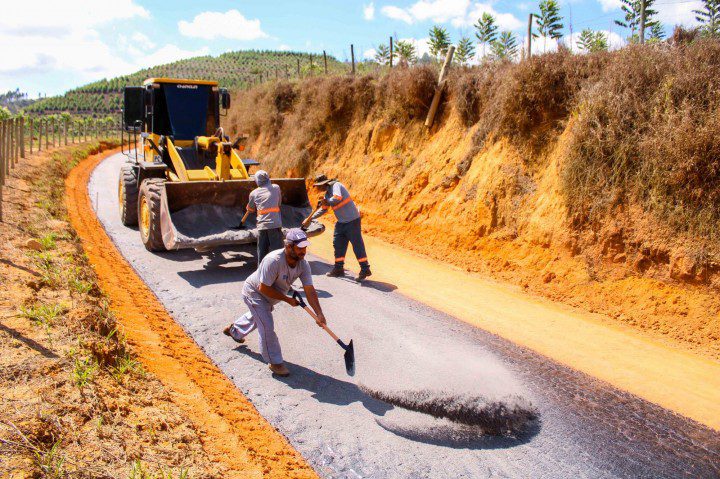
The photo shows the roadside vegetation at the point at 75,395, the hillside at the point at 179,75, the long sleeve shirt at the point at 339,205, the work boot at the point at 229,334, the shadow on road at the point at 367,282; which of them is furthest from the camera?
the hillside at the point at 179,75

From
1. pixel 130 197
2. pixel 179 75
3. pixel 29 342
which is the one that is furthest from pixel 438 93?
pixel 179 75

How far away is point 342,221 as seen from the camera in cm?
945

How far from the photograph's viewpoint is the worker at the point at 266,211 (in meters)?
8.31

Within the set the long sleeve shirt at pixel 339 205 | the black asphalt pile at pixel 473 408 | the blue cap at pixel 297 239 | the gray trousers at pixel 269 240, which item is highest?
the long sleeve shirt at pixel 339 205

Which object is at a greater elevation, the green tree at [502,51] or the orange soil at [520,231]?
the green tree at [502,51]

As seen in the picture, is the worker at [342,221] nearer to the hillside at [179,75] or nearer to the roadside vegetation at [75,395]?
the roadside vegetation at [75,395]

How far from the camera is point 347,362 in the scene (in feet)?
18.2

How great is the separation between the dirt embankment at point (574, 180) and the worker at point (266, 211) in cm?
413

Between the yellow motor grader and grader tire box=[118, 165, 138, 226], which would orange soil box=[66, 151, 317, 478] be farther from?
grader tire box=[118, 165, 138, 226]

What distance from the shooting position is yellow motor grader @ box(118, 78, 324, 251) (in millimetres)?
9219

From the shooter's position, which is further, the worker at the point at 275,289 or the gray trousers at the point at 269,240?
the gray trousers at the point at 269,240

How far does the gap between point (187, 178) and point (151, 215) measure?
146 centimetres

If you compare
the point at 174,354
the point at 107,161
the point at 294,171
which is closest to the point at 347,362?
the point at 174,354

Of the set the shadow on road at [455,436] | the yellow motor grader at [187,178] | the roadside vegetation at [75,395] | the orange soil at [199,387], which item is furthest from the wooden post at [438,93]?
the shadow on road at [455,436]
